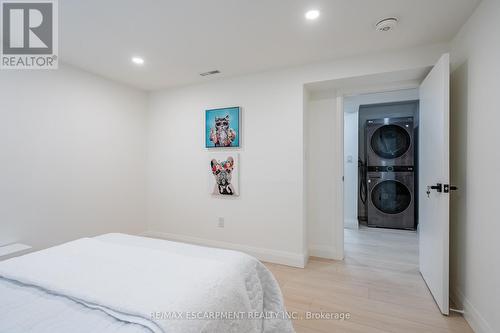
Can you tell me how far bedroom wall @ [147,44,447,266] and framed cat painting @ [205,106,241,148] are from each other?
3.9 inches

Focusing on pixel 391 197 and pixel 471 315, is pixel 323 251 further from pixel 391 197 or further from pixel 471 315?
pixel 391 197

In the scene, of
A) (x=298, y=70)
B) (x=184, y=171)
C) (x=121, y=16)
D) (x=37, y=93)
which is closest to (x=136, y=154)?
(x=184, y=171)

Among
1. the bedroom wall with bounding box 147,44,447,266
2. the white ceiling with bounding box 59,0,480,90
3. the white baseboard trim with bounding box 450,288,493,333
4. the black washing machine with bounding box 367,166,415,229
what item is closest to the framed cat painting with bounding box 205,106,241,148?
the bedroom wall with bounding box 147,44,447,266

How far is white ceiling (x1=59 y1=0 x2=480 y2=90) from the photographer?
1.67 metres

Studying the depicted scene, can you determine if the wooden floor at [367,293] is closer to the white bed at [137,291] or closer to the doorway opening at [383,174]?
the doorway opening at [383,174]

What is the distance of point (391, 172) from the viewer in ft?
13.9

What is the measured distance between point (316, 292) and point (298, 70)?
231 cm

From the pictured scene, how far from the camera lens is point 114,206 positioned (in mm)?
3207

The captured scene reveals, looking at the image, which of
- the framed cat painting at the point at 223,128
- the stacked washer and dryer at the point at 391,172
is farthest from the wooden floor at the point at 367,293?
the framed cat painting at the point at 223,128

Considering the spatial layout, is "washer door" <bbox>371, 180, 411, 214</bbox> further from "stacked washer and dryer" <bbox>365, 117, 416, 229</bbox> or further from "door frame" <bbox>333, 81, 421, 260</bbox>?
"door frame" <bbox>333, 81, 421, 260</bbox>

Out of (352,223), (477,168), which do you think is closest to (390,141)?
(352,223)

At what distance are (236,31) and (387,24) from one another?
1.20 m

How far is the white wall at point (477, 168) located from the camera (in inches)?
56.6

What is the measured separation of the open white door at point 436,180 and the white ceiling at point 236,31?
394 mm
